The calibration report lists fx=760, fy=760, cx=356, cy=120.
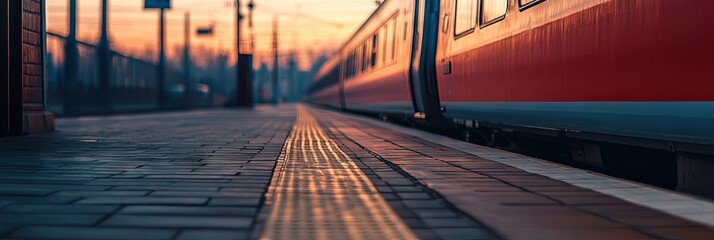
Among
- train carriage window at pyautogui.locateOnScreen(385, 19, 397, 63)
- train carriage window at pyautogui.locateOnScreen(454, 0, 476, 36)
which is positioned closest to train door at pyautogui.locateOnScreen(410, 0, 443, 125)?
train carriage window at pyautogui.locateOnScreen(454, 0, 476, 36)

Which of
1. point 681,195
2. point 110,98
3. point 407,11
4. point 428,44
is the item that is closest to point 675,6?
Result: point 681,195

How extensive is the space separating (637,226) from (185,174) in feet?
11.9

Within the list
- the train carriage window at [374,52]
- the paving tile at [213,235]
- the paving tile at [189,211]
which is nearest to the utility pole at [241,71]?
the train carriage window at [374,52]

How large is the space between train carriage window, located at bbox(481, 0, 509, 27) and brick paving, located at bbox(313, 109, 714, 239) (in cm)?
262

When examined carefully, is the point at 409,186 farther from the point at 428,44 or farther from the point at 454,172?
the point at 428,44

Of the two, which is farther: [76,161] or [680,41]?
[76,161]

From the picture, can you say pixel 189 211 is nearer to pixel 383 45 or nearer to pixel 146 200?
pixel 146 200

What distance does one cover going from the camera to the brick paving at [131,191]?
3891mm

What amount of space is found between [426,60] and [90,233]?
10.2m

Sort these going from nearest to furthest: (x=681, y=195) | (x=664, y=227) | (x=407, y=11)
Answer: (x=664, y=227) → (x=681, y=195) → (x=407, y=11)

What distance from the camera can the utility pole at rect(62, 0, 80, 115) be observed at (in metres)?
21.5

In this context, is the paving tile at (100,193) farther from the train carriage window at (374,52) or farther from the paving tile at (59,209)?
the train carriage window at (374,52)

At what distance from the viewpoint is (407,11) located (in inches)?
601

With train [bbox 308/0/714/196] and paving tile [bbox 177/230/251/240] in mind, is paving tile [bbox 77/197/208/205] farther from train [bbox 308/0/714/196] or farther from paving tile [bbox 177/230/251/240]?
train [bbox 308/0/714/196]
